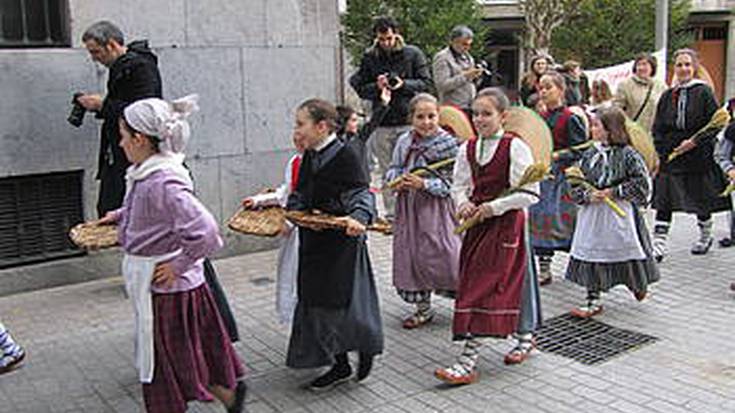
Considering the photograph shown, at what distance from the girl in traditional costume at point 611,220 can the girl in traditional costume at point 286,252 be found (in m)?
2.27

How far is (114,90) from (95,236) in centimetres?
217

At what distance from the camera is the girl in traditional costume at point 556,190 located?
251 inches

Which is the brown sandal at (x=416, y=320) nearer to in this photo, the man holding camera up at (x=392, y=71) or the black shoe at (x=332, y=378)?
the black shoe at (x=332, y=378)

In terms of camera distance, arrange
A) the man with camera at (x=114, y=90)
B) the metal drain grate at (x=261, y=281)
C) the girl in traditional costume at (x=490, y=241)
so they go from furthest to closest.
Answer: the metal drain grate at (x=261, y=281)
the man with camera at (x=114, y=90)
the girl in traditional costume at (x=490, y=241)

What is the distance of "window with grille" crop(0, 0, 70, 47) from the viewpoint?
252 inches

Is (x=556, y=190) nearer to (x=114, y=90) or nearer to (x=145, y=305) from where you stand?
(x=114, y=90)

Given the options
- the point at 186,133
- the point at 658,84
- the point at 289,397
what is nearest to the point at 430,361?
the point at 289,397

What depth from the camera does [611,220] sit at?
5.83m

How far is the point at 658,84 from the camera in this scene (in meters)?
8.86

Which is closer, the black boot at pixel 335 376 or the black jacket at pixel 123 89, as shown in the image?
the black boot at pixel 335 376

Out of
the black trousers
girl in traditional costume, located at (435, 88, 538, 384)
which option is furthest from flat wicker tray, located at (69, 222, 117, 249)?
girl in traditional costume, located at (435, 88, 538, 384)

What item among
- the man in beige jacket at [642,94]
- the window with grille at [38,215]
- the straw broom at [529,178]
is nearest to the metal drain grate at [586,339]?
the straw broom at [529,178]

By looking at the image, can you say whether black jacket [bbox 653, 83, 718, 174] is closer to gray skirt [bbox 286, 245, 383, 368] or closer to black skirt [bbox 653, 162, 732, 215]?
black skirt [bbox 653, 162, 732, 215]

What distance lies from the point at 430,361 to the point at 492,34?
2429cm
